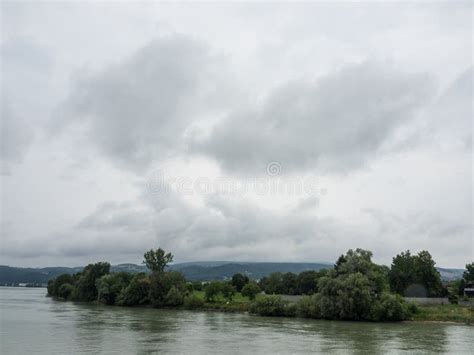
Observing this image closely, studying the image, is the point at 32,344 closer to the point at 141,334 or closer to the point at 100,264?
the point at 141,334

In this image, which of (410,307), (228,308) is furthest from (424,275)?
(228,308)

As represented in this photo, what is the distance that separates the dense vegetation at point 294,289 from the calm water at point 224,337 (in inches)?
181

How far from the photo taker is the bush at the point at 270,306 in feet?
258

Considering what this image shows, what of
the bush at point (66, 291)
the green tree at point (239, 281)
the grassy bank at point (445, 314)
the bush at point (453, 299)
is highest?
the green tree at point (239, 281)

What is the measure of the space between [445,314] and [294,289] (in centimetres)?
4882

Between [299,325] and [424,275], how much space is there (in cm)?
3978

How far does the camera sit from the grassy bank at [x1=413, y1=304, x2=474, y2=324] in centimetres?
6969

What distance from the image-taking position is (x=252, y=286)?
10125 centimetres

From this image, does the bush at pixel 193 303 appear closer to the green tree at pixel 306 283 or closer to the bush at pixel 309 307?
the bush at pixel 309 307

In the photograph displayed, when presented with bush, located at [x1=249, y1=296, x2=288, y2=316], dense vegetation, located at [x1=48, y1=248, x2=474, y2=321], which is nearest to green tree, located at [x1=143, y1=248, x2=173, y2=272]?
dense vegetation, located at [x1=48, y1=248, x2=474, y2=321]

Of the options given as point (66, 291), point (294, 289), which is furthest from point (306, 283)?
point (66, 291)

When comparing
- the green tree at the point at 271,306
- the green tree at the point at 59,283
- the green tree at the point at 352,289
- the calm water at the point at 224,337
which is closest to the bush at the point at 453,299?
the green tree at the point at 352,289

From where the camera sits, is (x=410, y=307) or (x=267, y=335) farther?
(x=410, y=307)

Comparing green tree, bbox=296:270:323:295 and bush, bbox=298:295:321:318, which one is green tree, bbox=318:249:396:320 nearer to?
bush, bbox=298:295:321:318
